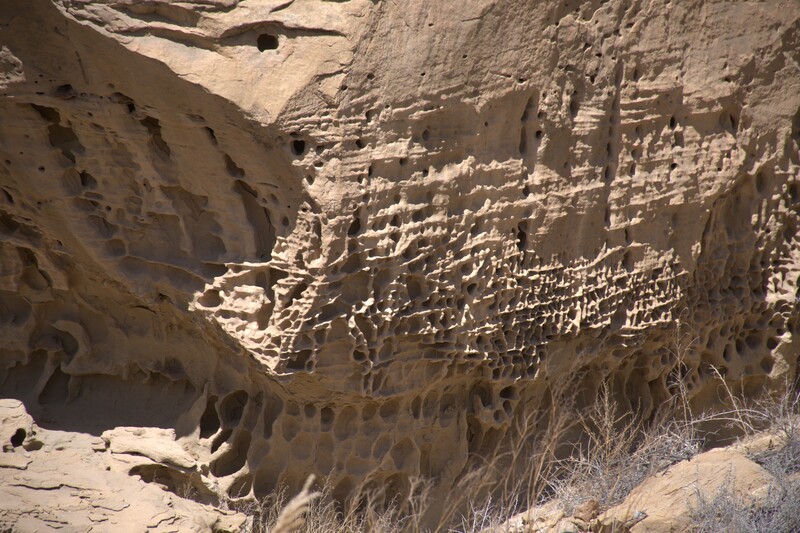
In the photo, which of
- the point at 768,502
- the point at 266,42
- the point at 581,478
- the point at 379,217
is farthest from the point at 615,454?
the point at 266,42

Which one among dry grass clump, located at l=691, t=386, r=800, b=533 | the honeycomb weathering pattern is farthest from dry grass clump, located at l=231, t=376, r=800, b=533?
the honeycomb weathering pattern

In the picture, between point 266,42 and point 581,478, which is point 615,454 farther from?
point 266,42

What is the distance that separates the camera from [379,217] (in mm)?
3627

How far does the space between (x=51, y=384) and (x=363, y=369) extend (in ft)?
5.72

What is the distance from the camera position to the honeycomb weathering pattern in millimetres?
3486

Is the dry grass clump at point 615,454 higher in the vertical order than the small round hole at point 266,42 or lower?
lower

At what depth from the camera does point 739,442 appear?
466cm

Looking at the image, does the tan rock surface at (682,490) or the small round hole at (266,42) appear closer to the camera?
the small round hole at (266,42)

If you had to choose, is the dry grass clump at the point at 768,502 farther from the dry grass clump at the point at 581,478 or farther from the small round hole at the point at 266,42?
the small round hole at the point at 266,42

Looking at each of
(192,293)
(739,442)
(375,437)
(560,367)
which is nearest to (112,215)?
(192,293)

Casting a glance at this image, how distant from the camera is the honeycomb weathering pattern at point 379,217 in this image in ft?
11.4

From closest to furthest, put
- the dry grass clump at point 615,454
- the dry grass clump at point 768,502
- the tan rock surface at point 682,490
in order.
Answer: the dry grass clump at point 768,502 < the tan rock surface at point 682,490 < the dry grass clump at point 615,454

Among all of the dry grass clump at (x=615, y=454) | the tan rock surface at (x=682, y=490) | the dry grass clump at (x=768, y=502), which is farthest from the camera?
the dry grass clump at (x=615, y=454)

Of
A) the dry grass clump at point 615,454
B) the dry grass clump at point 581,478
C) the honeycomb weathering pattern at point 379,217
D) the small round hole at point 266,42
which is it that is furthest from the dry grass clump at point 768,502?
the small round hole at point 266,42
